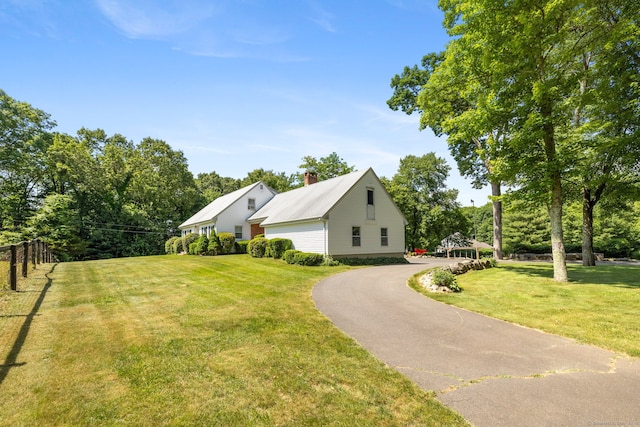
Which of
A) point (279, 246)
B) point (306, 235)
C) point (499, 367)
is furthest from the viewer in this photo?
point (279, 246)

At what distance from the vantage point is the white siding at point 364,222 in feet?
70.9

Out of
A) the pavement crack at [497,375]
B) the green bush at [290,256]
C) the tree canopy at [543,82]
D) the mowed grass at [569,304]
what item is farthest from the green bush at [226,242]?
the pavement crack at [497,375]

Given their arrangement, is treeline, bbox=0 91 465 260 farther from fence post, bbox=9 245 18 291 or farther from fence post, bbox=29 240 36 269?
fence post, bbox=9 245 18 291

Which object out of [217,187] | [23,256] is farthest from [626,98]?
[217,187]

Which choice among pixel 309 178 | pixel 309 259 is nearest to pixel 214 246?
pixel 309 178

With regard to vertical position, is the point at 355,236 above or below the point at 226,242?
above

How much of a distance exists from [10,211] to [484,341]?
47.4 metres

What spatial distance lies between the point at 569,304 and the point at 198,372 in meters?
9.99

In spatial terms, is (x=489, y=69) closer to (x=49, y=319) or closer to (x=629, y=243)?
(x=49, y=319)

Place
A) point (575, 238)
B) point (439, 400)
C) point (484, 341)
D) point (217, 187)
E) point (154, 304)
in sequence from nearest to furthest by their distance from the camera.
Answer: point (439, 400) → point (484, 341) → point (154, 304) → point (575, 238) → point (217, 187)

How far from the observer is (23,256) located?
39.9 ft

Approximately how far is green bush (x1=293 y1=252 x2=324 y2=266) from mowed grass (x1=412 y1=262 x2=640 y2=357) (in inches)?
297

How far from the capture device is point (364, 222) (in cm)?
2330

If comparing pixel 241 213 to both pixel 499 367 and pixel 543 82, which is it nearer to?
pixel 543 82
